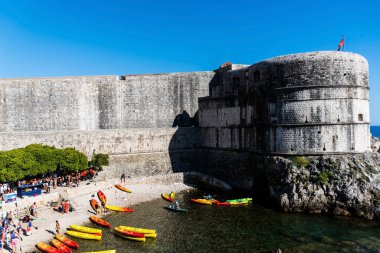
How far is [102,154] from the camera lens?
35.6 m

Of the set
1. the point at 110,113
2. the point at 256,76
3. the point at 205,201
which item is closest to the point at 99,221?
the point at 205,201

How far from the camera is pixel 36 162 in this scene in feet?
96.2

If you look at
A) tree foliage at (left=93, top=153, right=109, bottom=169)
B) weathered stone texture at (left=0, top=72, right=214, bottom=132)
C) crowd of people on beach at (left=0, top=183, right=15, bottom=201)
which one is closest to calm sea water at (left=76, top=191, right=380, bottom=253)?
tree foliage at (left=93, top=153, right=109, bottom=169)

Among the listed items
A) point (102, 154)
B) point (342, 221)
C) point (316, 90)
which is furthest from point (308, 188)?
point (102, 154)

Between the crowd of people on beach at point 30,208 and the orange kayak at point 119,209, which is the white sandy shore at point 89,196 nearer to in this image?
the crowd of people on beach at point 30,208

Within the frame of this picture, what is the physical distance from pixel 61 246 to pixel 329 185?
21168mm

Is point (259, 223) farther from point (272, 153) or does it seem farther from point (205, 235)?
point (272, 153)

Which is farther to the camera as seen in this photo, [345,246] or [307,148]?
[307,148]

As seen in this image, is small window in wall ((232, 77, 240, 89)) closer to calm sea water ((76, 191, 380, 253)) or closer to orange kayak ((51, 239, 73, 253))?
calm sea water ((76, 191, 380, 253))

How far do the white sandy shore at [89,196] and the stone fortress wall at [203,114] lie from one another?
276 centimetres

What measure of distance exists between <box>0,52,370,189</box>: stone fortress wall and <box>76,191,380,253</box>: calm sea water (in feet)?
22.2

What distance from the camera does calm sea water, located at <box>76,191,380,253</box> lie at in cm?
2089

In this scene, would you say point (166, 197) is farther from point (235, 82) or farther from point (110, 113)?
point (110, 113)

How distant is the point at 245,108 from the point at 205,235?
1556cm
